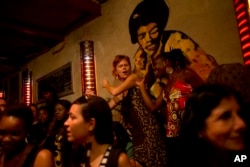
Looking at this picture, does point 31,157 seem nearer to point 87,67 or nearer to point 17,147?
point 17,147

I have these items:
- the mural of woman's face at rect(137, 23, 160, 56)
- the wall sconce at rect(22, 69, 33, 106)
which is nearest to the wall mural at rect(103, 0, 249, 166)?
the mural of woman's face at rect(137, 23, 160, 56)

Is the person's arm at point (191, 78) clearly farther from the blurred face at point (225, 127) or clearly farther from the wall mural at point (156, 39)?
the blurred face at point (225, 127)

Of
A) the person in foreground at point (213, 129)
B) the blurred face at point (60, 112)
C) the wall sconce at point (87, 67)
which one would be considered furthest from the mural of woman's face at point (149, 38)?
the person in foreground at point (213, 129)

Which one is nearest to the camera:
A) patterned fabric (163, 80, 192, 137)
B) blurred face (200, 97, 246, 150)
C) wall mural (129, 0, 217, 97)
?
blurred face (200, 97, 246, 150)

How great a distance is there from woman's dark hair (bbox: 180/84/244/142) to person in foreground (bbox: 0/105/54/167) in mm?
1039

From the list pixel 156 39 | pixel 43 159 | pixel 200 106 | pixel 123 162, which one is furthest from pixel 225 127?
pixel 156 39

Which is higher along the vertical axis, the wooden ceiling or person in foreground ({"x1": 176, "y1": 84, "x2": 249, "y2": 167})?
the wooden ceiling

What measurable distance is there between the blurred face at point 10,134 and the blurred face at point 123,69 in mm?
1822

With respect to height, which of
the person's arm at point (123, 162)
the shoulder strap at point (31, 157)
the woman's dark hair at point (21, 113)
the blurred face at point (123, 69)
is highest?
the blurred face at point (123, 69)

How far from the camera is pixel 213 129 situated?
4.39 ft

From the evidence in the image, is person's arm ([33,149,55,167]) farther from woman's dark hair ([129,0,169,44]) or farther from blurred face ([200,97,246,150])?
woman's dark hair ([129,0,169,44])

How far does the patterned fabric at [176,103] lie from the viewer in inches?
101

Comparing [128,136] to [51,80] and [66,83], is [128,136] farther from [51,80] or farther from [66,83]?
[51,80]

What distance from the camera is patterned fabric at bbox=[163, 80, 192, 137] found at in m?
2.57
